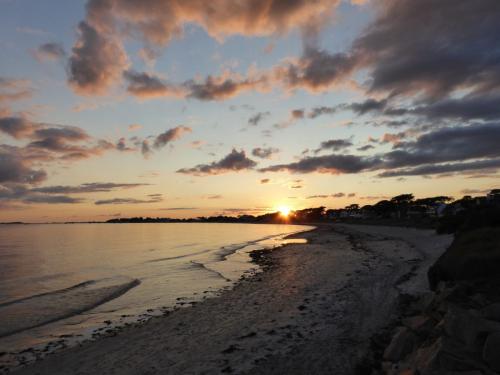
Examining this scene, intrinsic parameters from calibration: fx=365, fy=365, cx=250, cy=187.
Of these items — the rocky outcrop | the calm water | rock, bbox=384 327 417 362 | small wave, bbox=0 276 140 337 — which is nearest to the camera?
the rocky outcrop

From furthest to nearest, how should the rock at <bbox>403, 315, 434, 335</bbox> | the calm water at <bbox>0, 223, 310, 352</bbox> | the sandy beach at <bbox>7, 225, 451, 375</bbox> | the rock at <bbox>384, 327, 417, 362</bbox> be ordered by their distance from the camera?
the calm water at <bbox>0, 223, 310, 352</bbox>, the sandy beach at <bbox>7, 225, 451, 375</bbox>, the rock at <bbox>403, 315, 434, 335</bbox>, the rock at <bbox>384, 327, 417, 362</bbox>

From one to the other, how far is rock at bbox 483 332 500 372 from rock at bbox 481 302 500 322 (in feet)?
6.79

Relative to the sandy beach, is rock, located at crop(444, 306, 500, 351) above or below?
above

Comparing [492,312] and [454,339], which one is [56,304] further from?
[492,312]

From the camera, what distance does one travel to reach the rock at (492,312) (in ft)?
28.0

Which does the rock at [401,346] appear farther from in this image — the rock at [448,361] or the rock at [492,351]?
the rock at [492,351]

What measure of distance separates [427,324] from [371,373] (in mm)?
2312

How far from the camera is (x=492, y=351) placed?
21.5ft

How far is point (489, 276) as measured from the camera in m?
12.3

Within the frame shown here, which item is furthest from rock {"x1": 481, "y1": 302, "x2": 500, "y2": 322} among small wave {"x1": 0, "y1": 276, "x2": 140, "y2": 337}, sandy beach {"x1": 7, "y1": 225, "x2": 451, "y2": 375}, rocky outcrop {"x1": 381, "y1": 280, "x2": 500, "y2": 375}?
small wave {"x1": 0, "y1": 276, "x2": 140, "y2": 337}

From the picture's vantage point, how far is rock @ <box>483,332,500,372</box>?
21.1 ft

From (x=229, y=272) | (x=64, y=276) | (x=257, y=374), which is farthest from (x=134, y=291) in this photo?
(x=257, y=374)

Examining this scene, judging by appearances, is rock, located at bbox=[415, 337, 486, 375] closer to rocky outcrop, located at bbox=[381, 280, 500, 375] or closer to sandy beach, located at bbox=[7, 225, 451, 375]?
rocky outcrop, located at bbox=[381, 280, 500, 375]

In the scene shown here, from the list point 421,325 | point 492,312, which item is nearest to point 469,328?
point 492,312
